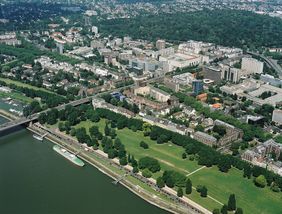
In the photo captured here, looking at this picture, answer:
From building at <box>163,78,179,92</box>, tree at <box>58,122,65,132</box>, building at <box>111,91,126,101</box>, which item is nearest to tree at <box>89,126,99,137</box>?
tree at <box>58,122,65,132</box>

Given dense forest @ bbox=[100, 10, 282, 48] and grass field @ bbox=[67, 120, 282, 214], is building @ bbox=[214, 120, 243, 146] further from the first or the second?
dense forest @ bbox=[100, 10, 282, 48]

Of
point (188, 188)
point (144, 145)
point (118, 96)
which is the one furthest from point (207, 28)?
point (188, 188)

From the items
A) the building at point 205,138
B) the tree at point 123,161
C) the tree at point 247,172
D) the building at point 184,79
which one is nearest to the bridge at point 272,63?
the building at point 184,79

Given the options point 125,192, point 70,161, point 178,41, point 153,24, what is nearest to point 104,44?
point 178,41

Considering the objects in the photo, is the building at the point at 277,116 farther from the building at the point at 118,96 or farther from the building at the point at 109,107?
the building at the point at 118,96

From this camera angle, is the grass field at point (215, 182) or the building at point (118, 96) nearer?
the grass field at point (215, 182)

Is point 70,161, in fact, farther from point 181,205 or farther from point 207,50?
point 207,50
